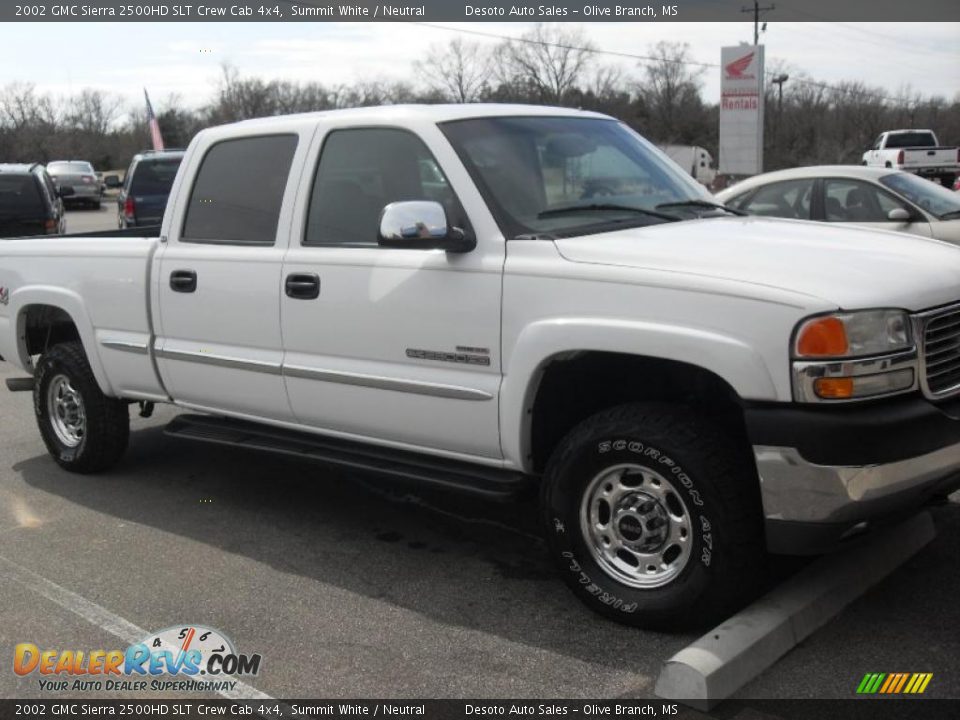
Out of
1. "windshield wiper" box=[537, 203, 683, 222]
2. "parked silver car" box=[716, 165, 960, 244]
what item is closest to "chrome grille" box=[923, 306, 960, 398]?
"windshield wiper" box=[537, 203, 683, 222]

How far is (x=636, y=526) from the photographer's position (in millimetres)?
4008

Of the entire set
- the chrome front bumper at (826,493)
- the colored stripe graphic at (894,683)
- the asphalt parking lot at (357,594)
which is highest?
the chrome front bumper at (826,493)

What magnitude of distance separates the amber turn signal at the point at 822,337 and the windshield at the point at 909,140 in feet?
104

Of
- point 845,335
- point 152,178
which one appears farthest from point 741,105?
point 845,335

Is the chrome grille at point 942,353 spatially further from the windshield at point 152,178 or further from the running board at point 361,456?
the windshield at point 152,178

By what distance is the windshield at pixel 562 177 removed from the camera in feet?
14.5

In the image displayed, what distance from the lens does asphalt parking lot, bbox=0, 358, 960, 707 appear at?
372cm

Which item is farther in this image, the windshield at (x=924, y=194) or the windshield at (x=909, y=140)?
the windshield at (x=909, y=140)

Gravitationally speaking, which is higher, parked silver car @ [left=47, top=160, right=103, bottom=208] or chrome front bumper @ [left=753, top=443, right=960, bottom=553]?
chrome front bumper @ [left=753, top=443, right=960, bottom=553]

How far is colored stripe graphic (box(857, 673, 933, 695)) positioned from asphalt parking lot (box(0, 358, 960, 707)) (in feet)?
0.12

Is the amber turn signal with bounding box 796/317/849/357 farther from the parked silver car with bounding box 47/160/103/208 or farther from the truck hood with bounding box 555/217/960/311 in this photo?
the parked silver car with bounding box 47/160/103/208

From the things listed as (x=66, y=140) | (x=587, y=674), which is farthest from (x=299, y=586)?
(x=66, y=140)

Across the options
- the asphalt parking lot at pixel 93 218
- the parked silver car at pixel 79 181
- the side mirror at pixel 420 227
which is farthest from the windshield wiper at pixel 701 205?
the parked silver car at pixel 79 181

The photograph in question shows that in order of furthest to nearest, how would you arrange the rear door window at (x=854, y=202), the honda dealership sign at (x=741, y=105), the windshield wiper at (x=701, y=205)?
the honda dealership sign at (x=741, y=105) → the rear door window at (x=854, y=202) → the windshield wiper at (x=701, y=205)
